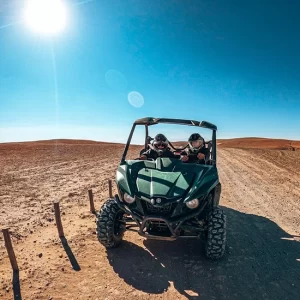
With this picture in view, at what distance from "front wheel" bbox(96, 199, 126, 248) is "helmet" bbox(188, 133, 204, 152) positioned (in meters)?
2.32

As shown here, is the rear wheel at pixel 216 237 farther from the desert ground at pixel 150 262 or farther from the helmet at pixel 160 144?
the helmet at pixel 160 144

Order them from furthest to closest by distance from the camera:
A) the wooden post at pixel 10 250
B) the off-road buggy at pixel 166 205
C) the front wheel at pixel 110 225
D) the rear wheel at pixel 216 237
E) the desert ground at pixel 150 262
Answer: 1. the front wheel at pixel 110 225
2. the rear wheel at pixel 216 237
3. the wooden post at pixel 10 250
4. the off-road buggy at pixel 166 205
5. the desert ground at pixel 150 262

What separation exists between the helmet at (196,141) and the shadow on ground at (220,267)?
2.07m

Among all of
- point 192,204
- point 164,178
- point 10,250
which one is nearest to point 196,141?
point 164,178

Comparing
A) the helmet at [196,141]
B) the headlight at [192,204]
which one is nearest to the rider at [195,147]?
the helmet at [196,141]

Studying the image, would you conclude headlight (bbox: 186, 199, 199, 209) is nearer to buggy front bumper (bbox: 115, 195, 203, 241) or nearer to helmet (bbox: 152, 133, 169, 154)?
buggy front bumper (bbox: 115, 195, 203, 241)

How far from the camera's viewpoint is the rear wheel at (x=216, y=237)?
4246 mm

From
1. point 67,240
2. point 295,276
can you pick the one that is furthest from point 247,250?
point 67,240

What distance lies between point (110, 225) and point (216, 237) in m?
1.85

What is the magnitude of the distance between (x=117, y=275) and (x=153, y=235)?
851 millimetres

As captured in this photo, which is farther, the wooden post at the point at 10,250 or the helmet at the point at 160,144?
the helmet at the point at 160,144

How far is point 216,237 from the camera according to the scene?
13.9 feet

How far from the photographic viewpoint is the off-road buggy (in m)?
4.01

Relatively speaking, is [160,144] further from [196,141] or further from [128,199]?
[128,199]
